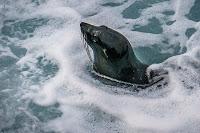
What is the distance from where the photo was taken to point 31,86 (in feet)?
17.6

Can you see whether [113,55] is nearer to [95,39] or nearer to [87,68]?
[95,39]

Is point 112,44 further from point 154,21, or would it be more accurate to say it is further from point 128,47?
point 154,21

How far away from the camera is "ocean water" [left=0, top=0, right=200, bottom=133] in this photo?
4.74m

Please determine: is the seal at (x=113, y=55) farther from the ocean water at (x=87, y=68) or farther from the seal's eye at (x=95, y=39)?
the ocean water at (x=87, y=68)

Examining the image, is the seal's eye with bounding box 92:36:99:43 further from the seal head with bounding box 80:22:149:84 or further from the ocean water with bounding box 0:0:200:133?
the ocean water with bounding box 0:0:200:133

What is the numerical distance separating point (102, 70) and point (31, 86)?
0.99 m

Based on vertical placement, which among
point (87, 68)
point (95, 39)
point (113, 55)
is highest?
point (95, 39)

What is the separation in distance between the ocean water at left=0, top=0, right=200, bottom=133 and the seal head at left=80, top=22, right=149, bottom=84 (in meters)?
0.17

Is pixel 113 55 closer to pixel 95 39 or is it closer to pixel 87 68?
pixel 95 39

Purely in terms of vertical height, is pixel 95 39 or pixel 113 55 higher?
pixel 95 39

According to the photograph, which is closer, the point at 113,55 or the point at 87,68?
the point at 113,55

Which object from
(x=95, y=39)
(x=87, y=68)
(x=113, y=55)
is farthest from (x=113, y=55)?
(x=87, y=68)

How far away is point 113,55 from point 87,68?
82cm

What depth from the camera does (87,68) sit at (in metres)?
5.49
